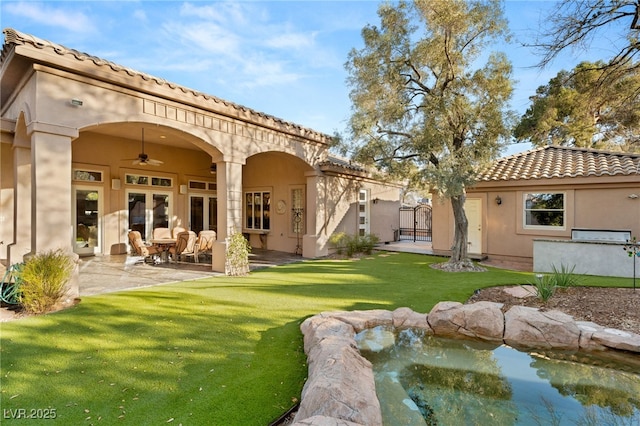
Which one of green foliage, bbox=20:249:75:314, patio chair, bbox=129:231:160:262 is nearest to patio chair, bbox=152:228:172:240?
patio chair, bbox=129:231:160:262

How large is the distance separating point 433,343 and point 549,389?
55.1 inches

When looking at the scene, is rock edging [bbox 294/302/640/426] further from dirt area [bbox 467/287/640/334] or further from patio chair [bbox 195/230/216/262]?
patio chair [bbox 195/230/216/262]

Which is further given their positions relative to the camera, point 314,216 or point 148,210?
point 148,210

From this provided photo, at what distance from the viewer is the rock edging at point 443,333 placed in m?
3.01

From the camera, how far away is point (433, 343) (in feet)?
15.1

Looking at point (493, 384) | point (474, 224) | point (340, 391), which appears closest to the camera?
point (340, 391)

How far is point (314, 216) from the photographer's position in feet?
41.5

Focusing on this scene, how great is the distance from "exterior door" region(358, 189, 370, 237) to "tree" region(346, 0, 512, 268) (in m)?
5.28

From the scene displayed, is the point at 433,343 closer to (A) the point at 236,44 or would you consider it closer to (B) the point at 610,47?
(B) the point at 610,47

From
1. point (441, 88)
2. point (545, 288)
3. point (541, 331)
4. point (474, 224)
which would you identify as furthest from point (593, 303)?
point (474, 224)

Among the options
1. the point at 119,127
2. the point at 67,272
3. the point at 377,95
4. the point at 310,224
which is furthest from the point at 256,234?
the point at 67,272

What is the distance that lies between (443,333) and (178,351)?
3.64 m

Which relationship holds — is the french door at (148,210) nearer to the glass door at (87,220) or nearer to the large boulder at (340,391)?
the glass door at (87,220)

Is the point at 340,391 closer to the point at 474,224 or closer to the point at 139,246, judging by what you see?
the point at 139,246
